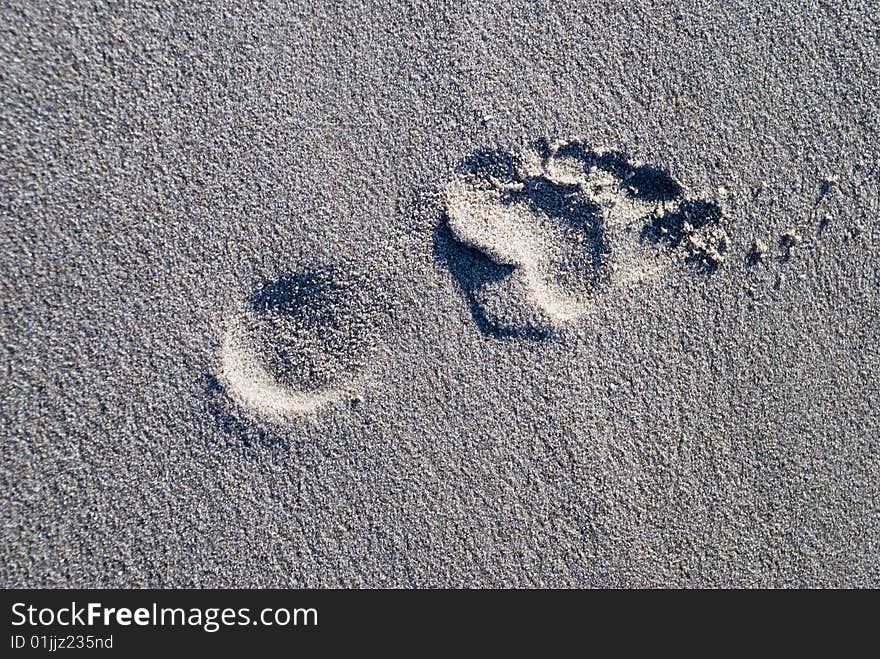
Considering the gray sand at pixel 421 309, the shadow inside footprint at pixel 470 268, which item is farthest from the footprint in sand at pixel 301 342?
the shadow inside footprint at pixel 470 268

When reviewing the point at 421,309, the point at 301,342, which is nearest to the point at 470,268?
the point at 421,309

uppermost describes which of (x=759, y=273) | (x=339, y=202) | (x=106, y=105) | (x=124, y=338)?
(x=106, y=105)

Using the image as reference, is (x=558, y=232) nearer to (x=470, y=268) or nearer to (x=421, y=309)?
(x=470, y=268)

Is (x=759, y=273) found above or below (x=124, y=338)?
below

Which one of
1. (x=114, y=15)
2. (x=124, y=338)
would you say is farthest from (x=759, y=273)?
(x=114, y=15)

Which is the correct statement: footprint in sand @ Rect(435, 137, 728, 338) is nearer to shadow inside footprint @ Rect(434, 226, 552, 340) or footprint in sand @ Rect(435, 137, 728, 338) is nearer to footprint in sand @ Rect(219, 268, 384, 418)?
shadow inside footprint @ Rect(434, 226, 552, 340)

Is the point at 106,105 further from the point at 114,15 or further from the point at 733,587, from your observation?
the point at 733,587

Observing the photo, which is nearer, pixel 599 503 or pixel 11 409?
pixel 11 409
